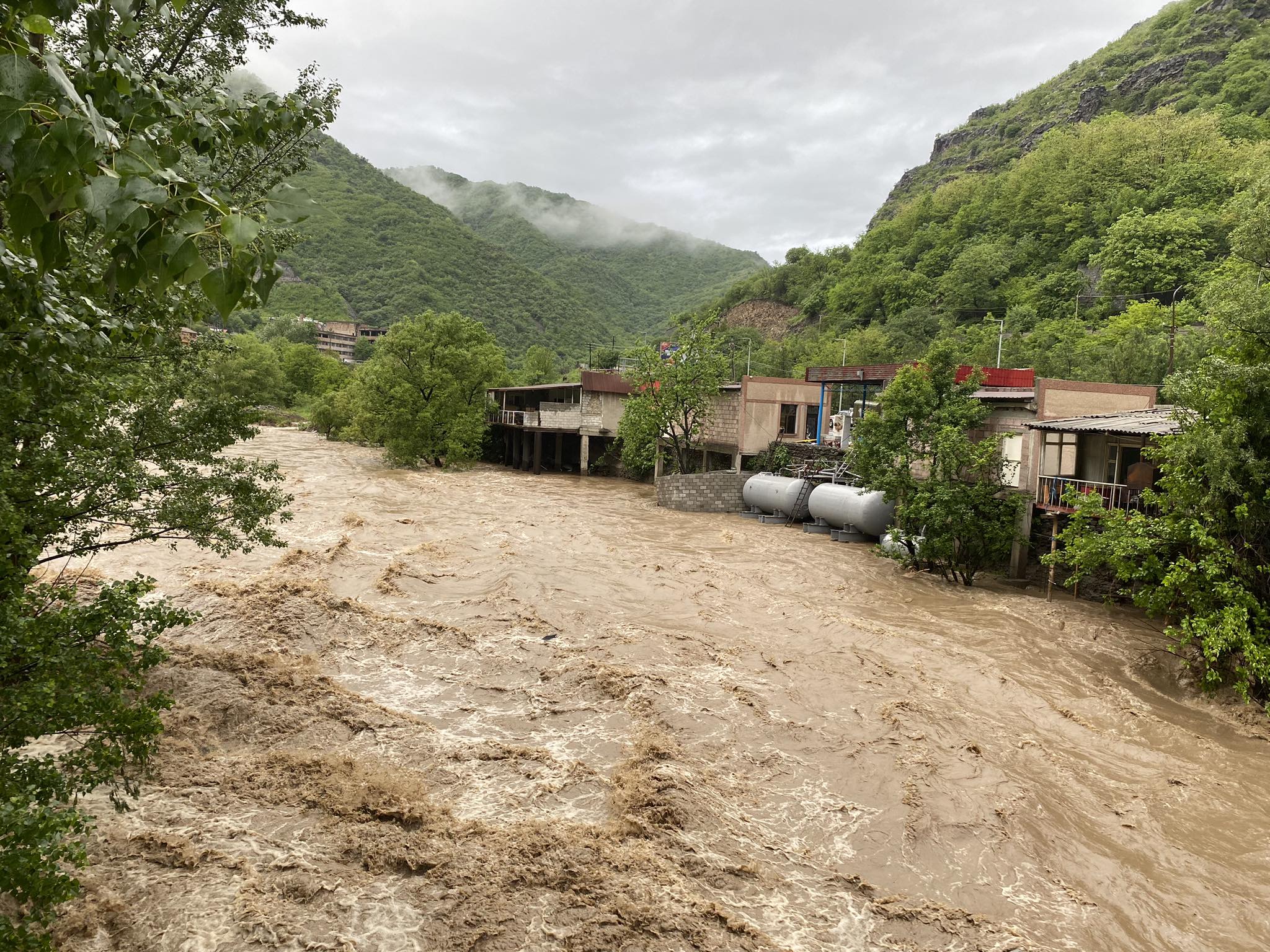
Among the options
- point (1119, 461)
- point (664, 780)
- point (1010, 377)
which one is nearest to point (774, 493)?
point (1010, 377)

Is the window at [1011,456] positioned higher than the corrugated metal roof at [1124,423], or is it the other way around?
the corrugated metal roof at [1124,423]

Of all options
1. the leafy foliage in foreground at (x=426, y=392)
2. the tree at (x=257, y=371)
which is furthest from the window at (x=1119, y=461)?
the tree at (x=257, y=371)

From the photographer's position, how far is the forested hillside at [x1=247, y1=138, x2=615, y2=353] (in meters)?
106

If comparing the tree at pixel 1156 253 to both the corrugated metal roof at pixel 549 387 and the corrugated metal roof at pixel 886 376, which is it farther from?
the corrugated metal roof at pixel 549 387

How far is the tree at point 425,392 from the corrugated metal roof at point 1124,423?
1131 inches

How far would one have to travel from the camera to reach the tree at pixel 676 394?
106 ft

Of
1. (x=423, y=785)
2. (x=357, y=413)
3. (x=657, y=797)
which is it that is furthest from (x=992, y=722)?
(x=357, y=413)

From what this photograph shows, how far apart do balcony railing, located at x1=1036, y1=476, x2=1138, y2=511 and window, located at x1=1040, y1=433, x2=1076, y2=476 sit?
35.8 inches

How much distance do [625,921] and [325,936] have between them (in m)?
2.26

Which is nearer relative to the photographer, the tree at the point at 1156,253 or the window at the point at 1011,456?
the window at the point at 1011,456

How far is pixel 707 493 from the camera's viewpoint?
2945cm

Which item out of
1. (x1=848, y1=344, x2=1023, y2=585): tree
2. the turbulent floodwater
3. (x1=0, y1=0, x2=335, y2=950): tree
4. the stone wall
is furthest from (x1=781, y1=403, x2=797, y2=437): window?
(x1=0, y1=0, x2=335, y2=950): tree

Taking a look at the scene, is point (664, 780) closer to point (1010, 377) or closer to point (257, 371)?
point (1010, 377)

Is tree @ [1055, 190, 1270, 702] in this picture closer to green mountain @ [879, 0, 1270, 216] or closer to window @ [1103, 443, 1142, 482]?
window @ [1103, 443, 1142, 482]
